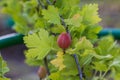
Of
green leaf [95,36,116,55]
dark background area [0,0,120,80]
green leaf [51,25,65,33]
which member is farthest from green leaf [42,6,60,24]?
dark background area [0,0,120,80]

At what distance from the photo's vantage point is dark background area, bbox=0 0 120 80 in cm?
235

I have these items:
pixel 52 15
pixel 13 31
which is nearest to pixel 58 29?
pixel 52 15

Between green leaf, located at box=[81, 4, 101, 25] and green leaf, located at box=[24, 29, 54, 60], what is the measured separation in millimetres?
92

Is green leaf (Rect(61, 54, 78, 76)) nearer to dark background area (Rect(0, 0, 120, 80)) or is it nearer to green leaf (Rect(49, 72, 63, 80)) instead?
green leaf (Rect(49, 72, 63, 80))

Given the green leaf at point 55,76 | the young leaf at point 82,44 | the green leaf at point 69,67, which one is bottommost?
the green leaf at point 55,76

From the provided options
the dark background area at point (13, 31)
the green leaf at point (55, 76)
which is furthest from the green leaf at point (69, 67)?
the dark background area at point (13, 31)

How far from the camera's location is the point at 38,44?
806mm

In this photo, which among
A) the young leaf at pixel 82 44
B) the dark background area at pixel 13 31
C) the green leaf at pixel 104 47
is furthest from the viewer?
the dark background area at pixel 13 31

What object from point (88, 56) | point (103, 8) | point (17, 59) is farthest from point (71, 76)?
point (103, 8)

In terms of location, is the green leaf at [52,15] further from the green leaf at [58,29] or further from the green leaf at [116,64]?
the green leaf at [116,64]

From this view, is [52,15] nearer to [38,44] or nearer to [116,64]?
[38,44]

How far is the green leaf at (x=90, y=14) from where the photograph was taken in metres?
0.83

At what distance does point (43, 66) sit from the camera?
98 centimetres

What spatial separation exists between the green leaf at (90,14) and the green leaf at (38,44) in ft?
0.30
